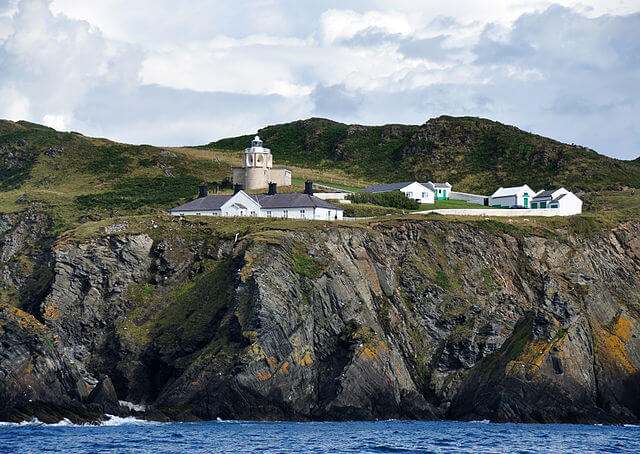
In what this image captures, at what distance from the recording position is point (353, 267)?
78.3m

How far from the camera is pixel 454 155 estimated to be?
158750 mm

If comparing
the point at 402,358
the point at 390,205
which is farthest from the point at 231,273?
the point at 390,205

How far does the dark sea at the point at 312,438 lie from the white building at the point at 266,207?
113ft

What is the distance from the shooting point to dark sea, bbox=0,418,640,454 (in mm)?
47562

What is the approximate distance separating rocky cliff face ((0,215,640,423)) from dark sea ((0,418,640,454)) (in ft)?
12.4

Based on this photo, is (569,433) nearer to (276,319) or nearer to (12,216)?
(276,319)

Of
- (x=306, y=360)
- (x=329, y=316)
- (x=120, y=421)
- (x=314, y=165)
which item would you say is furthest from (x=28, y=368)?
(x=314, y=165)

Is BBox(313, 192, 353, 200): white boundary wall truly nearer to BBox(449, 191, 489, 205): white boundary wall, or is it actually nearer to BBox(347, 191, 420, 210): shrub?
BBox(347, 191, 420, 210): shrub

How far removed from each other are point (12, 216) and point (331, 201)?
3915 centimetres

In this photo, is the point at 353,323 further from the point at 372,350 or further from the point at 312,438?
the point at 312,438

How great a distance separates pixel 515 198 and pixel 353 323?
2103 inches

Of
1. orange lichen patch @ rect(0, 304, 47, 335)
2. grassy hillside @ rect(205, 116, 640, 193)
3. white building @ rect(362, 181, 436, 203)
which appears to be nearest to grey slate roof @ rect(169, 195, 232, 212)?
white building @ rect(362, 181, 436, 203)

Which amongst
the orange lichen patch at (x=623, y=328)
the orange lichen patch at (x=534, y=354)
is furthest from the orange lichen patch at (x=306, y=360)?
the orange lichen patch at (x=623, y=328)

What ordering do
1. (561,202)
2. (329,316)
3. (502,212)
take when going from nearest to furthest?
(329,316) → (502,212) → (561,202)
